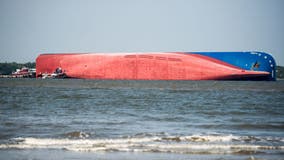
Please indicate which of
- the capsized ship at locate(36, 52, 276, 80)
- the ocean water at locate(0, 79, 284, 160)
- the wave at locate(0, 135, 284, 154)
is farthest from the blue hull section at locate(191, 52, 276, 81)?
the wave at locate(0, 135, 284, 154)

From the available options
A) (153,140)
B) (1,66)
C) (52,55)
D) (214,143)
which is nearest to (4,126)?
(153,140)

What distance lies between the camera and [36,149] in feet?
31.2

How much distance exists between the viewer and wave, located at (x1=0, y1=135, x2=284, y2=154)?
9570mm

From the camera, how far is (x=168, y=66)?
224 ft

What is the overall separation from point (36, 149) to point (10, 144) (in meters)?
0.81

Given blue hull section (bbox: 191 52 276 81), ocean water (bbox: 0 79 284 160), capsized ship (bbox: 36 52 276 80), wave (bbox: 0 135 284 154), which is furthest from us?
capsized ship (bbox: 36 52 276 80)

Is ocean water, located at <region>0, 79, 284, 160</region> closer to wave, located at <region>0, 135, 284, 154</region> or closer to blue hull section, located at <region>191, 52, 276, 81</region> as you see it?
wave, located at <region>0, 135, 284, 154</region>

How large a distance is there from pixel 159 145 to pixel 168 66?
5837 cm

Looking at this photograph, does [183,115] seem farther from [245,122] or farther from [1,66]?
[1,66]

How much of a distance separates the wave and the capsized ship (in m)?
54.5

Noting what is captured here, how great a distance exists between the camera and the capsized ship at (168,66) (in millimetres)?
64812

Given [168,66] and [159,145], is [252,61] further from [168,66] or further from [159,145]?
[159,145]

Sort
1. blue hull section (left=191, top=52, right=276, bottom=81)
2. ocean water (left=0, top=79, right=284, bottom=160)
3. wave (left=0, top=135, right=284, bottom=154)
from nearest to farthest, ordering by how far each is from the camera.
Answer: ocean water (left=0, top=79, right=284, bottom=160), wave (left=0, top=135, right=284, bottom=154), blue hull section (left=191, top=52, right=276, bottom=81)

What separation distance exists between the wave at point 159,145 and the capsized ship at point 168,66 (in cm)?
5449
